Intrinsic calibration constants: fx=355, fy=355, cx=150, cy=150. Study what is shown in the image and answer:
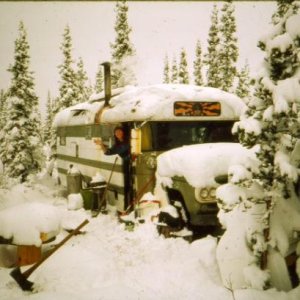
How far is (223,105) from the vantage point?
8.62 metres

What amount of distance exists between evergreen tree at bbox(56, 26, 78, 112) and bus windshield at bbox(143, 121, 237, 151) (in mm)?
22184

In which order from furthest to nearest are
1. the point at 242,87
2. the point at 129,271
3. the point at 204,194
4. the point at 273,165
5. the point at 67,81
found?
1. the point at 242,87
2. the point at 67,81
3. the point at 204,194
4. the point at 129,271
5. the point at 273,165

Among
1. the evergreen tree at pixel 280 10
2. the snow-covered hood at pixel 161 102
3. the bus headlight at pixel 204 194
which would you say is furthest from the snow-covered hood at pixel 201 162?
the evergreen tree at pixel 280 10

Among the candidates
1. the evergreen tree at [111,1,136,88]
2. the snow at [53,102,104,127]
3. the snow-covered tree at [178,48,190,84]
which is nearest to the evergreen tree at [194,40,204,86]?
the snow-covered tree at [178,48,190,84]

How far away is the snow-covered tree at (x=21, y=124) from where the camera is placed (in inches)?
875

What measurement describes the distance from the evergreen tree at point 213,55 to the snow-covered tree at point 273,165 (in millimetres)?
28687

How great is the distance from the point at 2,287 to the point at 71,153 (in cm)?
894

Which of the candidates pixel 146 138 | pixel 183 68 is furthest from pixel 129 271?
pixel 183 68

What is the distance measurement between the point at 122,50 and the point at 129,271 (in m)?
28.8

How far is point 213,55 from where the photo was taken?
3516cm

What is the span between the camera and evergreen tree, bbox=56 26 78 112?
95.8 feet

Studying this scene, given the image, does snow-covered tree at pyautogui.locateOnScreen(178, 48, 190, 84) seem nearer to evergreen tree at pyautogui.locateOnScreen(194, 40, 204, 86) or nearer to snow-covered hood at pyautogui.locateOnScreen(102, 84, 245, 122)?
evergreen tree at pyautogui.locateOnScreen(194, 40, 204, 86)

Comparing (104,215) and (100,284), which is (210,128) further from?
(100,284)

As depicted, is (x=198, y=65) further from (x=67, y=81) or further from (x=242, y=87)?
(x=67, y=81)
